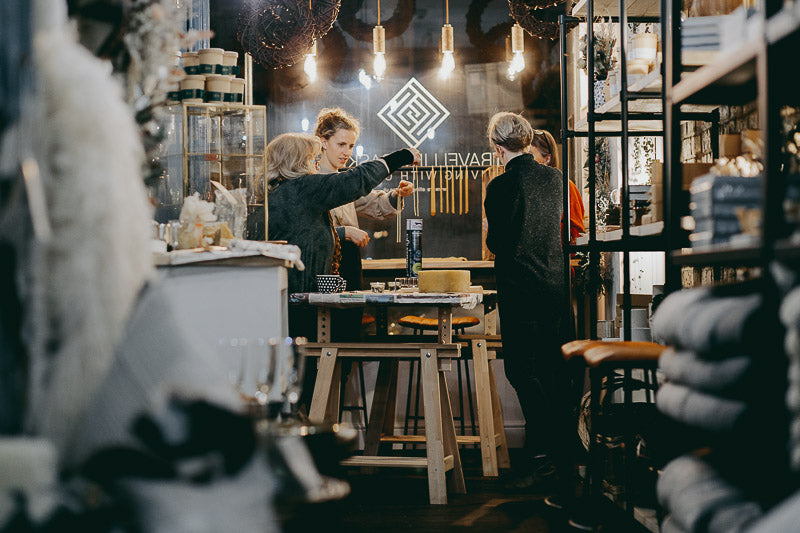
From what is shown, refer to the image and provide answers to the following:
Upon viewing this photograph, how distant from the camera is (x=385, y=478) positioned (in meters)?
4.34

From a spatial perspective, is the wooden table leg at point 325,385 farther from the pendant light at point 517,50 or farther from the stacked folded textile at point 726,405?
the pendant light at point 517,50

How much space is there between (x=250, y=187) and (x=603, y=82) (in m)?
1.98

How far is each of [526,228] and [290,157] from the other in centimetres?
128

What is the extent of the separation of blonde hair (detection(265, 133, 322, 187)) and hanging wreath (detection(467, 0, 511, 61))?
12.3 feet

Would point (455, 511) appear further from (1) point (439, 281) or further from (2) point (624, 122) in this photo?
(2) point (624, 122)

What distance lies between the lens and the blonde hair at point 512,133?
4.31 meters

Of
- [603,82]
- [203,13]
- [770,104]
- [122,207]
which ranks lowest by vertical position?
[122,207]

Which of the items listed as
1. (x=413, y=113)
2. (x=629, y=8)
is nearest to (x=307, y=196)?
(x=629, y=8)

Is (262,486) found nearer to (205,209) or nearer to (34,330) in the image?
(34,330)

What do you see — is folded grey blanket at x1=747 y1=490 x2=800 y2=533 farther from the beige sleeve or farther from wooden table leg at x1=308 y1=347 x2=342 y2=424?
the beige sleeve

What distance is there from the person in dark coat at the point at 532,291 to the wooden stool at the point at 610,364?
2.59 feet

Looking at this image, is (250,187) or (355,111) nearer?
(250,187)

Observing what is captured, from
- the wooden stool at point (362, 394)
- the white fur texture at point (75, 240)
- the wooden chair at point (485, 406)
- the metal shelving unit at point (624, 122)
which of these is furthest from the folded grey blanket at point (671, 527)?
the wooden stool at point (362, 394)

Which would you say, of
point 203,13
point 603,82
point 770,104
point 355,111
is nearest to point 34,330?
point 770,104
